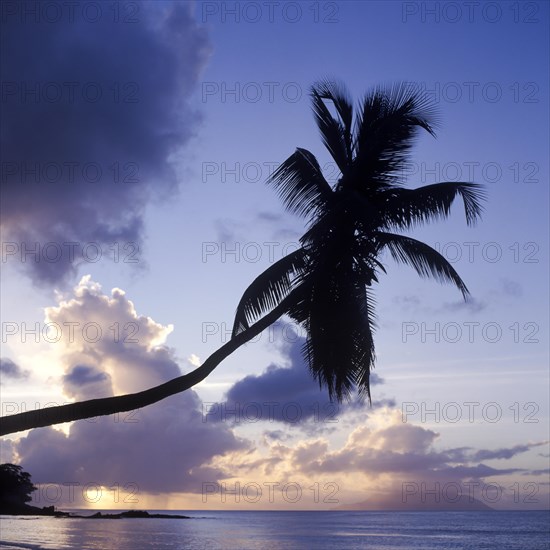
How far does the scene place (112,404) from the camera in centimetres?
775

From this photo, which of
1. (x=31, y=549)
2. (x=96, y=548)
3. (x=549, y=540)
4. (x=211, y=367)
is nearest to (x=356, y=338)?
(x=211, y=367)

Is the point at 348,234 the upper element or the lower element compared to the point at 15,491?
upper

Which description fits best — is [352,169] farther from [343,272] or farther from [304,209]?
[343,272]

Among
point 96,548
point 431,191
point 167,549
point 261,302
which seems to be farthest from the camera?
point 167,549

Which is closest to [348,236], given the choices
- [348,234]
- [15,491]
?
[348,234]

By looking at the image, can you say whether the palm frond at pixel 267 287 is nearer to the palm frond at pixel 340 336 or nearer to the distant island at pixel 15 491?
the palm frond at pixel 340 336

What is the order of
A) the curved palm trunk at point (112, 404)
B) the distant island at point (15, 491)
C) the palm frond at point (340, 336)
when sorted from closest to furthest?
the curved palm trunk at point (112, 404), the palm frond at point (340, 336), the distant island at point (15, 491)

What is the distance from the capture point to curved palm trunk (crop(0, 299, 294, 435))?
725 centimetres

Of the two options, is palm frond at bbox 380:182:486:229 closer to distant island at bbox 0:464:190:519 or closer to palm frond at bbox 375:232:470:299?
palm frond at bbox 375:232:470:299

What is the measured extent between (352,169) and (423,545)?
63482mm

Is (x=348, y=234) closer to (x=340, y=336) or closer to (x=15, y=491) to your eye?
(x=340, y=336)

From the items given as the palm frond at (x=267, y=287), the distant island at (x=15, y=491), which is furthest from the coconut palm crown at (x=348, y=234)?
the distant island at (x=15, y=491)

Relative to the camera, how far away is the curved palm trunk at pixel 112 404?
7254 mm

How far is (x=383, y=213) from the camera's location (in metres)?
12.0
